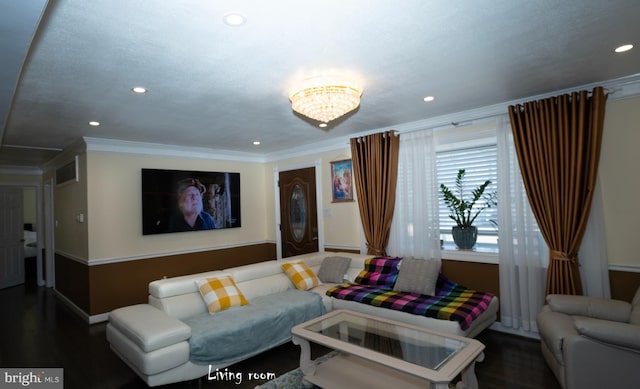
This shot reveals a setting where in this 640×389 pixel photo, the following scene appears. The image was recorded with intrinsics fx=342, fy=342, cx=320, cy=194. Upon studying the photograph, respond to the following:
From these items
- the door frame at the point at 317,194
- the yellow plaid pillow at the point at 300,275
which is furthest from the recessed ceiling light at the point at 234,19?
the door frame at the point at 317,194

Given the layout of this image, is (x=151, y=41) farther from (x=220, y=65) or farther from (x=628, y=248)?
(x=628, y=248)

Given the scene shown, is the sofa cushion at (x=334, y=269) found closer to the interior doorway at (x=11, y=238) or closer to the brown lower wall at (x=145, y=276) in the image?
the brown lower wall at (x=145, y=276)

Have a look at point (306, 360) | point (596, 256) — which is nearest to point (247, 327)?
point (306, 360)

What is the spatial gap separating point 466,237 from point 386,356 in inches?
87.3

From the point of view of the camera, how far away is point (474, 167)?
409 centimetres

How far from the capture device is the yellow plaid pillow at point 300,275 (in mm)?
4148

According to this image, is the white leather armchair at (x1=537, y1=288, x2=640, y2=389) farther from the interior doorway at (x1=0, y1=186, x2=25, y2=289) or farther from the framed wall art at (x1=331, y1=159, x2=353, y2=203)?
the interior doorway at (x1=0, y1=186, x2=25, y2=289)

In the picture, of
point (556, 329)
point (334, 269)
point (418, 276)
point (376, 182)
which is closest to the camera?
point (556, 329)

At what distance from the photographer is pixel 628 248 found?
302 cm

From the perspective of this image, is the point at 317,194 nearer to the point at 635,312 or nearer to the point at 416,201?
the point at 416,201

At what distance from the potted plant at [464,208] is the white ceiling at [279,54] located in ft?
3.32

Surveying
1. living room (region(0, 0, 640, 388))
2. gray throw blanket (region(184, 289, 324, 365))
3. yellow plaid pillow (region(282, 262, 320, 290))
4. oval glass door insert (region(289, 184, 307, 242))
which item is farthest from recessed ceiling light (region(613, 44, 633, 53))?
oval glass door insert (region(289, 184, 307, 242))

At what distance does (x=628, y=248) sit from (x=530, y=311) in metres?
1.02

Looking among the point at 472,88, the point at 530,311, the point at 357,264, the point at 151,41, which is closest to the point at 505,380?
the point at 530,311
